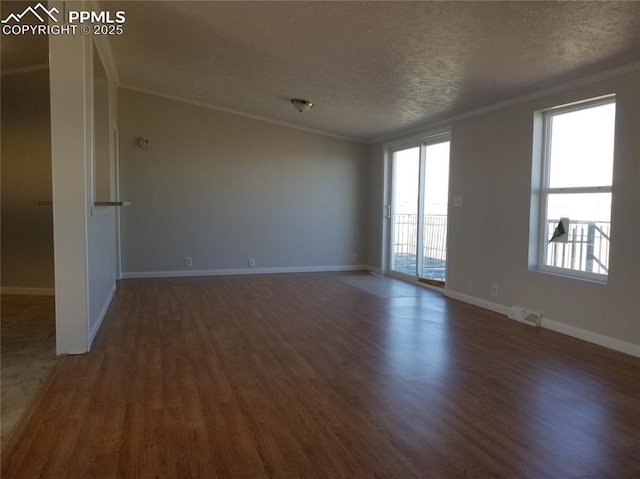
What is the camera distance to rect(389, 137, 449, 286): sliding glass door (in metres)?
5.98

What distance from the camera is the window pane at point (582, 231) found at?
3.73m

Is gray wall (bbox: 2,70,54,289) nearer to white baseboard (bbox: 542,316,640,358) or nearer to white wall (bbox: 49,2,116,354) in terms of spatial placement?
white wall (bbox: 49,2,116,354)

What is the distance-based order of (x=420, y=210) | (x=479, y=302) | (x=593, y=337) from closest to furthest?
1. (x=593, y=337)
2. (x=479, y=302)
3. (x=420, y=210)

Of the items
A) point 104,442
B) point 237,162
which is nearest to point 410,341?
point 104,442

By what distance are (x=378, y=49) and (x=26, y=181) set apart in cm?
444

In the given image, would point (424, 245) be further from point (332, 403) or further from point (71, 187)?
point (71, 187)

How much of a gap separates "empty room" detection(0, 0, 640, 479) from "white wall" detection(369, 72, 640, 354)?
0.07 ft

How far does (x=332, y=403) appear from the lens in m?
2.46

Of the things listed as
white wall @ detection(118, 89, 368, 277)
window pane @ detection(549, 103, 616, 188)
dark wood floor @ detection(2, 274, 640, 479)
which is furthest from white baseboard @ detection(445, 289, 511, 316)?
white wall @ detection(118, 89, 368, 277)

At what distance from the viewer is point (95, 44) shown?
394 cm

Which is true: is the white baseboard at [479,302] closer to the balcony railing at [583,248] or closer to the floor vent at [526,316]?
the floor vent at [526,316]

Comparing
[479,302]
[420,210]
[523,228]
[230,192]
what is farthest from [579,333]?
[230,192]

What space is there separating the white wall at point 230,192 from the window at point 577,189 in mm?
3775

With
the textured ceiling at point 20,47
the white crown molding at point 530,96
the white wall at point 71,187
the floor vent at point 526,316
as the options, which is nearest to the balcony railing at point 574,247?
the floor vent at point 526,316
